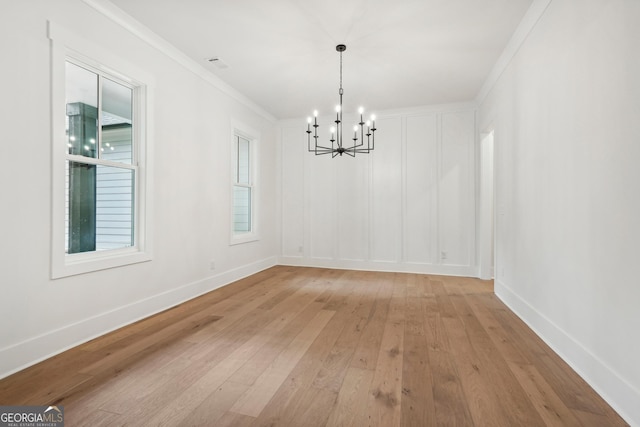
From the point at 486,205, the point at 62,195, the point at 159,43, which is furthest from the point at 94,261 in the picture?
the point at 486,205

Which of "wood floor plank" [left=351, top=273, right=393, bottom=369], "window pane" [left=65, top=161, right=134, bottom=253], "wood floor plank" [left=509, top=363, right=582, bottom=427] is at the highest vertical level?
"window pane" [left=65, top=161, right=134, bottom=253]

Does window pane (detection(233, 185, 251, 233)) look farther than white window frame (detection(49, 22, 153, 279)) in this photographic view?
Yes

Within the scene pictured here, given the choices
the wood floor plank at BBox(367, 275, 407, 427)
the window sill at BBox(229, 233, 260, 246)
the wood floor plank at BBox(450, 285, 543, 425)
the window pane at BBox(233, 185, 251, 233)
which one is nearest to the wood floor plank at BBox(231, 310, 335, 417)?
the wood floor plank at BBox(367, 275, 407, 427)

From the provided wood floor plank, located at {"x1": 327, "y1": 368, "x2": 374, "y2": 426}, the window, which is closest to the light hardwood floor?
wood floor plank, located at {"x1": 327, "y1": 368, "x2": 374, "y2": 426}

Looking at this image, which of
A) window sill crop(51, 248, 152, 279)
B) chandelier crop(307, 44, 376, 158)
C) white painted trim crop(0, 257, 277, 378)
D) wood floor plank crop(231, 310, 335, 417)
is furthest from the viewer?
chandelier crop(307, 44, 376, 158)

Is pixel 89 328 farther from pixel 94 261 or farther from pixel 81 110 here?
pixel 81 110

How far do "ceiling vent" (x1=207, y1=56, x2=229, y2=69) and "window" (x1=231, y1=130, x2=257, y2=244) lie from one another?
115 centimetres

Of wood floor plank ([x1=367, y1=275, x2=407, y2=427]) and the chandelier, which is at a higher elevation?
the chandelier

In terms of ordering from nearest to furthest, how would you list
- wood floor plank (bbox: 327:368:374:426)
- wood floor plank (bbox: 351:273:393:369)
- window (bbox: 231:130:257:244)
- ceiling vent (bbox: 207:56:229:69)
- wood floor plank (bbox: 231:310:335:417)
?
wood floor plank (bbox: 327:368:374:426), wood floor plank (bbox: 231:310:335:417), wood floor plank (bbox: 351:273:393:369), ceiling vent (bbox: 207:56:229:69), window (bbox: 231:130:257:244)

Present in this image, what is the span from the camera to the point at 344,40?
324cm

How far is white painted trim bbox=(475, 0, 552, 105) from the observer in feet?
8.64

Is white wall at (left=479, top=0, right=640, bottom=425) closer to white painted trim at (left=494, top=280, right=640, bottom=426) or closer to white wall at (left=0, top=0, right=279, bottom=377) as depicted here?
white painted trim at (left=494, top=280, right=640, bottom=426)

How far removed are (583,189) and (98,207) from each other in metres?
3.79

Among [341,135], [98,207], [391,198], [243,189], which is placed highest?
[341,135]
